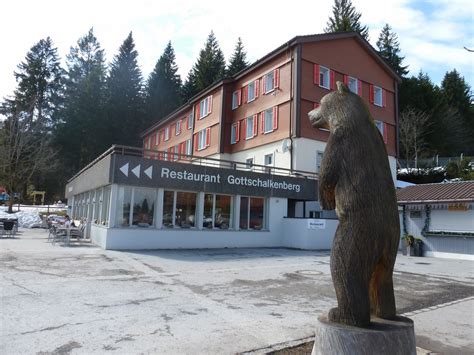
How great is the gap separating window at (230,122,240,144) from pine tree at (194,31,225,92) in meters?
25.0

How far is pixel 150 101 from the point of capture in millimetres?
56906

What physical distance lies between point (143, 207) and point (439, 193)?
13.1 meters

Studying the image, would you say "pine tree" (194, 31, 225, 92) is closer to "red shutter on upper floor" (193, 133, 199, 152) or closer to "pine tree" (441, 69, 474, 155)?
"red shutter on upper floor" (193, 133, 199, 152)

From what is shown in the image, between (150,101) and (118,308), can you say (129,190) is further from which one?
(150,101)

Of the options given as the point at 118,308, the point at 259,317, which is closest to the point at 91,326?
the point at 118,308

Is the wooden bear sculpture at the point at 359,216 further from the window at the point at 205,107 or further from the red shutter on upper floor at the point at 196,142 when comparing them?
the red shutter on upper floor at the point at 196,142

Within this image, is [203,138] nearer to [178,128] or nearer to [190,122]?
[190,122]

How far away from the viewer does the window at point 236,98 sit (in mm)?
31388

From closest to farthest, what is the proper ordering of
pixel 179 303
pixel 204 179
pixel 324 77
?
pixel 179 303
pixel 204 179
pixel 324 77

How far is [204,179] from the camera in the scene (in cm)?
1794

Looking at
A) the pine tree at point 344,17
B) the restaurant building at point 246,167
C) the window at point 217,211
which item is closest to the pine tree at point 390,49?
the pine tree at point 344,17

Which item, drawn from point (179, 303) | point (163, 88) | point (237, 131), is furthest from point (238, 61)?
point (179, 303)

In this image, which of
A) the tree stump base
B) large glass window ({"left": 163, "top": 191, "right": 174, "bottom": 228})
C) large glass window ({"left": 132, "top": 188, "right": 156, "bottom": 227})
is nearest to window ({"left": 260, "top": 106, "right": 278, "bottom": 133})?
large glass window ({"left": 163, "top": 191, "right": 174, "bottom": 228})

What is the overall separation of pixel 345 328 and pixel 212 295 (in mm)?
4810
